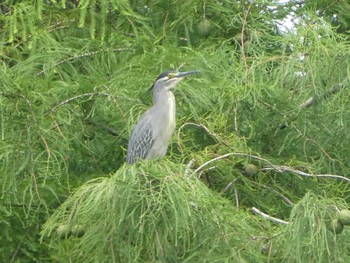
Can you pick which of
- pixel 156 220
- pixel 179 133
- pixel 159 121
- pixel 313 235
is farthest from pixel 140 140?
pixel 313 235

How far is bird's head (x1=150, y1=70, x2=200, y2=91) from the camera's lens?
6.46m

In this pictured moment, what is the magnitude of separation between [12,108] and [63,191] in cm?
91

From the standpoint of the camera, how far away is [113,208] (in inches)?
195

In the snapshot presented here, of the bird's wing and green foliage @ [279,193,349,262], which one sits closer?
green foliage @ [279,193,349,262]

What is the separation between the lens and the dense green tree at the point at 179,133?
5000 mm

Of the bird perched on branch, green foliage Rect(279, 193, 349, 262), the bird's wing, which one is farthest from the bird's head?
green foliage Rect(279, 193, 349, 262)

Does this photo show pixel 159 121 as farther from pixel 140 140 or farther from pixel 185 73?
pixel 185 73

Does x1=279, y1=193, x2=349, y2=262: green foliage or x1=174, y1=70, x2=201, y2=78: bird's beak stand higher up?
x1=279, y1=193, x2=349, y2=262: green foliage

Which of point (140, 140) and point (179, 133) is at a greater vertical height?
point (179, 133)

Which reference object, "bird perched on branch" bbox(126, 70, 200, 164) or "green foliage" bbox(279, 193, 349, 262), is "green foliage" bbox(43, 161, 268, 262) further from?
"bird perched on branch" bbox(126, 70, 200, 164)

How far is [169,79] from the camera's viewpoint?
21.3 feet

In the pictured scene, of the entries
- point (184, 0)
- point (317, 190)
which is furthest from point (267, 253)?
point (184, 0)

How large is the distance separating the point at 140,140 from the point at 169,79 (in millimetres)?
309

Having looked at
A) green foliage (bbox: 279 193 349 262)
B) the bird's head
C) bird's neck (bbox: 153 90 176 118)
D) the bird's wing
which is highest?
green foliage (bbox: 279 193 349 262)
